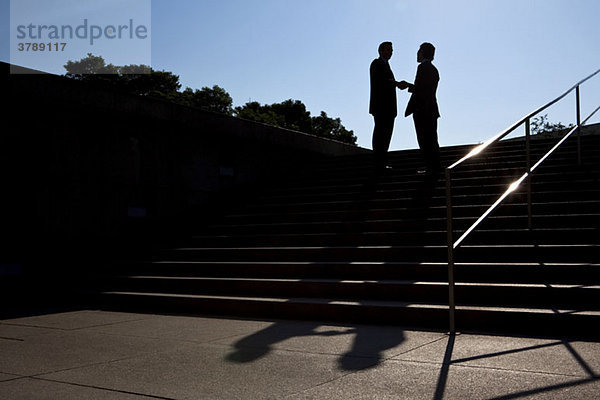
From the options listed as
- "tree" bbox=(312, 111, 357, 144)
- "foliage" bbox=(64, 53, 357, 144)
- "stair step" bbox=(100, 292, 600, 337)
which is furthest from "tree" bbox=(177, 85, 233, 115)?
"stair step" bbox=(100, 292, 600, 337)

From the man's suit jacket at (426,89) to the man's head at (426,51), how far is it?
0.10 m

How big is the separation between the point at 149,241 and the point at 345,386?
6501mm

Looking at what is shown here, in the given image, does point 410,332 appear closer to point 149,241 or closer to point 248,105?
point 149,241

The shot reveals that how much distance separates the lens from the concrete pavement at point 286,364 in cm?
328

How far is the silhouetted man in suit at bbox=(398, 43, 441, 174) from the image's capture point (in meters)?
9.41

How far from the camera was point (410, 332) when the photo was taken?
4.97m

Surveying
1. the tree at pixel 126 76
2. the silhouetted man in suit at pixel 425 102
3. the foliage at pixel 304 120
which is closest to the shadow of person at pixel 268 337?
the silhouetted man in suit at pixel 425 102

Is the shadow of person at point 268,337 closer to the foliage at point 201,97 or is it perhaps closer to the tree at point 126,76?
the foliage at point 201,97

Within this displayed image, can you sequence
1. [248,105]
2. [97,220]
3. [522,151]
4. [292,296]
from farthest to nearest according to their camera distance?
[248,105] → [522,151] → [97,220] → [292,296]

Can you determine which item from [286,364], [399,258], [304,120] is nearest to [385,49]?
[399,258]

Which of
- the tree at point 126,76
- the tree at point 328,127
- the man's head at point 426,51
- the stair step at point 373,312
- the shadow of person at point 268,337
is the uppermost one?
the tree at point 126,76

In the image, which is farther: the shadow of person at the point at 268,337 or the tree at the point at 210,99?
the tree at the point at 210,99

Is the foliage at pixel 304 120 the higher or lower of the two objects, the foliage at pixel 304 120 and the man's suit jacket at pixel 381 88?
the higher

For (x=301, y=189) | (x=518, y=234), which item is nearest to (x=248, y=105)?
(x=301, y=189)
